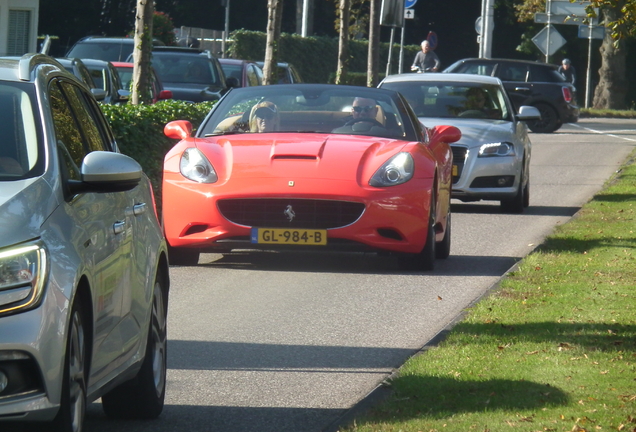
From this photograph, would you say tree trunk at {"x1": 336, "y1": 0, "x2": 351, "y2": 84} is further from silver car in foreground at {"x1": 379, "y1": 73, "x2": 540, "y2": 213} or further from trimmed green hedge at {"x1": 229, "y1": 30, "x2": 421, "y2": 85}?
silver car in foreground at {"x1": 379, "y1": 73, "x2": 540, "y2": 213}

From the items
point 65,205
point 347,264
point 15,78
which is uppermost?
point 15,78

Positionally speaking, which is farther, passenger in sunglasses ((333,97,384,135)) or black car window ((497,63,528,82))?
black car window ((497,63,528,82))

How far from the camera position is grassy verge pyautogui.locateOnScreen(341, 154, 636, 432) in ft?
18.5

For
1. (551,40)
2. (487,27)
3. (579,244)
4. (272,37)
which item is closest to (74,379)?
(579,244)

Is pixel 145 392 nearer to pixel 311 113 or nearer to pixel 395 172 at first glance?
pixel 395 172

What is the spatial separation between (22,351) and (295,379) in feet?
9.13

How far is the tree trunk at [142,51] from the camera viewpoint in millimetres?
17047

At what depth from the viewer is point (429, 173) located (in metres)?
10.8

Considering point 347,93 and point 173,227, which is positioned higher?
point 347,93

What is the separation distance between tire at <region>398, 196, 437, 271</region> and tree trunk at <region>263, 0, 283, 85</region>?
50.8ft

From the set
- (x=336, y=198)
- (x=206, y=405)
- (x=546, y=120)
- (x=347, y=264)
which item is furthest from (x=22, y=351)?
(x=546, y=120)

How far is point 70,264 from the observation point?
14.3 ft

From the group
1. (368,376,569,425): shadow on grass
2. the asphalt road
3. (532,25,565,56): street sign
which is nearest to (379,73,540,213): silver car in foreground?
the asphalt road

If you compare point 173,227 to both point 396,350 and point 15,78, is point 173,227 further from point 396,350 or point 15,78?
point 15,78
